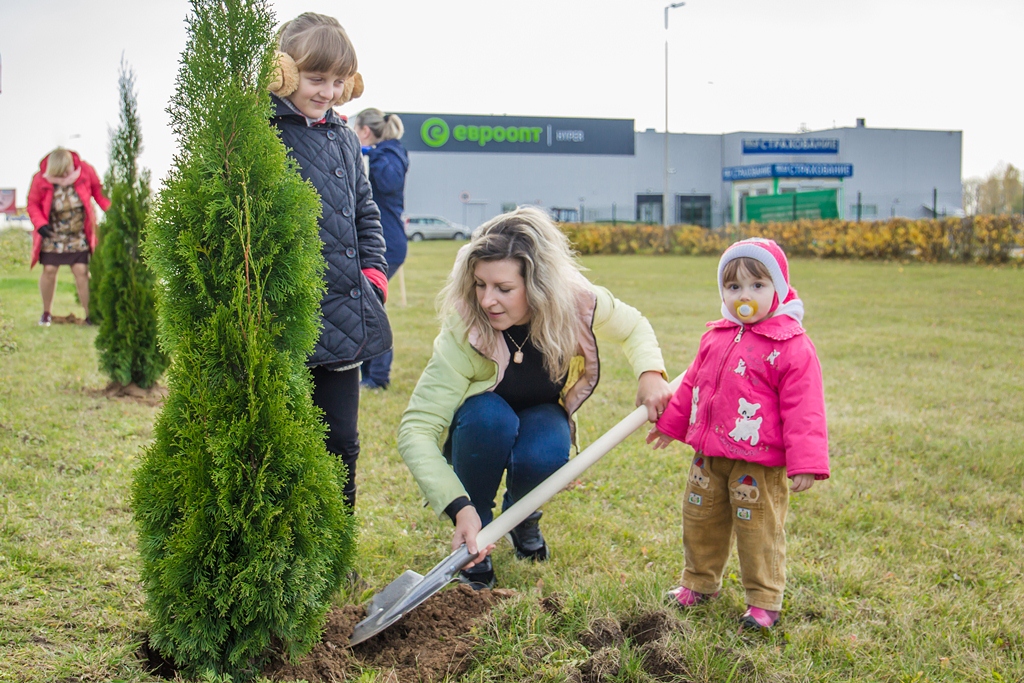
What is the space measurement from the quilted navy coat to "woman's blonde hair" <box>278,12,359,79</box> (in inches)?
6.5

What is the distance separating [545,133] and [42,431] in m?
47.7

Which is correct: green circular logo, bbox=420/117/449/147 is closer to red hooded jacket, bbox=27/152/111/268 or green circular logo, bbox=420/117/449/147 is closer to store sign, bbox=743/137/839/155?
store sign, bbox=743/137/839/155

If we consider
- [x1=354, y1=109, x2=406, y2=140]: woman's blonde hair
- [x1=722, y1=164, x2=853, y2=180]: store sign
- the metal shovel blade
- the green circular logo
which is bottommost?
the metal shovel blade

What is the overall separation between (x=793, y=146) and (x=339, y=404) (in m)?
46.8

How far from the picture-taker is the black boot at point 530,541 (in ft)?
10.9

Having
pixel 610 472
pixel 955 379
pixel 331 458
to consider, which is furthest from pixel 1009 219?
pixel 331 458

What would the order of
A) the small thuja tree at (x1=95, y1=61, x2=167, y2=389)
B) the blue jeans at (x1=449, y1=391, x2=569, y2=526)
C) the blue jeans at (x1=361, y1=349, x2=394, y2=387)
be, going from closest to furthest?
the blue jeans at (x1=449, y1=391, x2=569, y2=526) < the small thuja tree at (x1=95, y1=61, x2=167, y2=389) < the blue jeans at (x1=361, y1=349, x2=394, y2=387)

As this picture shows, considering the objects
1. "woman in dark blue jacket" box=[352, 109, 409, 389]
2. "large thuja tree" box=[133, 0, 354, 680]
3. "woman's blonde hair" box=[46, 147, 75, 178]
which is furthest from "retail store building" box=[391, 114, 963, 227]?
"large thuja tree" box=[133, 0, 354, 680]

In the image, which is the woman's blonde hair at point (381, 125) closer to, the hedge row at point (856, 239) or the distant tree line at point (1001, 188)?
the hedge row at point (856, 239)

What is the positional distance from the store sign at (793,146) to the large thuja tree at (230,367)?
42084mm

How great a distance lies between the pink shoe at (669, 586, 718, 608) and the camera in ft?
9.66

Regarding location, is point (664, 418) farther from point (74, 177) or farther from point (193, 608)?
point (74, 177)

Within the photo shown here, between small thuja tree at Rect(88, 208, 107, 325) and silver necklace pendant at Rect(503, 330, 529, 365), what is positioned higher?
small thuja tree at Rect(88, 208, 107, 325)

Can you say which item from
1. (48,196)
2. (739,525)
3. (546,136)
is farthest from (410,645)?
(546,136)
